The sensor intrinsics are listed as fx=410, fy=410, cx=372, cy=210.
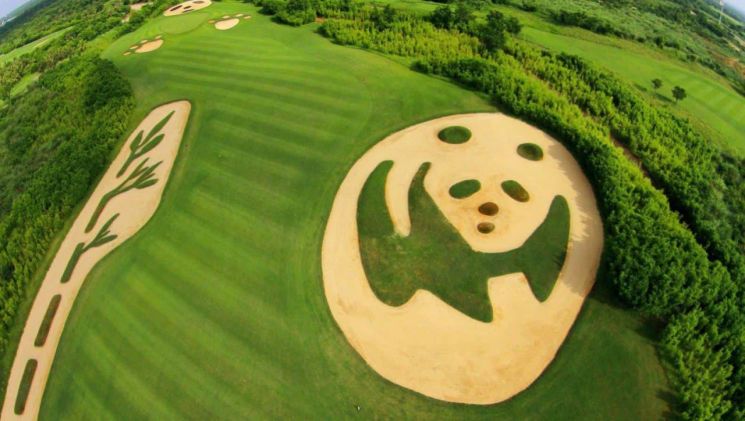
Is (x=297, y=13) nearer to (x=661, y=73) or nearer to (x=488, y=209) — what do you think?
(x=488, y=209)

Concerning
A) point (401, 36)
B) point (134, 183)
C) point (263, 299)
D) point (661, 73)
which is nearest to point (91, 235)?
point (134, 183)

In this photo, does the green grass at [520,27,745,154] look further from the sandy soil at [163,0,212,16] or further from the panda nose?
the sandy soil at [163,0,212,16]

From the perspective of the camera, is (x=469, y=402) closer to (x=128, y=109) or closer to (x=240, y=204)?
(x=240, y=204)

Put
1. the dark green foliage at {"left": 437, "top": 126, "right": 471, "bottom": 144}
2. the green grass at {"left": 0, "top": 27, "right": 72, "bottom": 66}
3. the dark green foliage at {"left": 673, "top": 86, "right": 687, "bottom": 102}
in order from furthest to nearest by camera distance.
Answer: the green grass at {"left": 0, "top": 27, "right": 72, "bottom": 66} → the dark green foliage at {"left": 673, "top": 86, "right": 687, "bottom": 102} → the dark green foliage at {"left": 437, "top": 126, "right": 471, "bottom": 144}

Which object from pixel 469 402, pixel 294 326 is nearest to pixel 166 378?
pixel 294 326

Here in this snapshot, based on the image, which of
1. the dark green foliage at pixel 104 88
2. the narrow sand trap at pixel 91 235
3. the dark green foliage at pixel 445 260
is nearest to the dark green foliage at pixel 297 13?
the narrow sand trap at pixel 91 235

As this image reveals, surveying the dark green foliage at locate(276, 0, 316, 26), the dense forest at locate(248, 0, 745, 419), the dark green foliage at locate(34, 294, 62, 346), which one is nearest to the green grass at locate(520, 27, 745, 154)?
the dense forest at locate(248, 0, 745, 419)

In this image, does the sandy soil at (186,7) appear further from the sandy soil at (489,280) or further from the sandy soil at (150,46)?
the sandy soil at (489,280)
